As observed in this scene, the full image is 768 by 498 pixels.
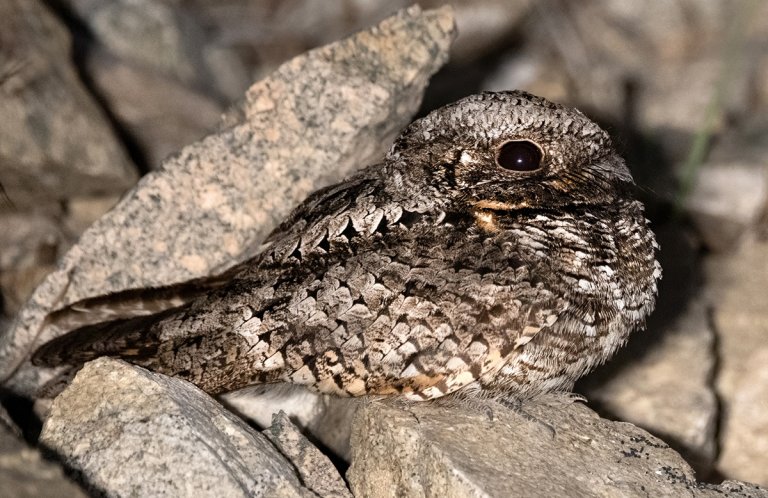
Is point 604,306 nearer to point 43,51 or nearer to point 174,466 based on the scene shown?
point 174,466

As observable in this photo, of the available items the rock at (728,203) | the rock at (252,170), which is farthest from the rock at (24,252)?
the rock at (728,203)

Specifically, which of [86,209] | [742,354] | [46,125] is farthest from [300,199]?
[742,354]

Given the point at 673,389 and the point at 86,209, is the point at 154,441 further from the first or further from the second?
the point at 86,209

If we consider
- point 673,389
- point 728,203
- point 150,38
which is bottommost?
point 673,389

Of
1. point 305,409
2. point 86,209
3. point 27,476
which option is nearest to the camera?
point 27,476

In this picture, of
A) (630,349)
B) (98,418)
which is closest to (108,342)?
(98,418)

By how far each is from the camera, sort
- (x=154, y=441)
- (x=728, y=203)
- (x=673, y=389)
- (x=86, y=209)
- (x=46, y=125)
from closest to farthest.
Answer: (x=154, y=441) < (x=673, y=389) < (x=46, y=125) < (x=86, y=209) < (x=728, y=203)
